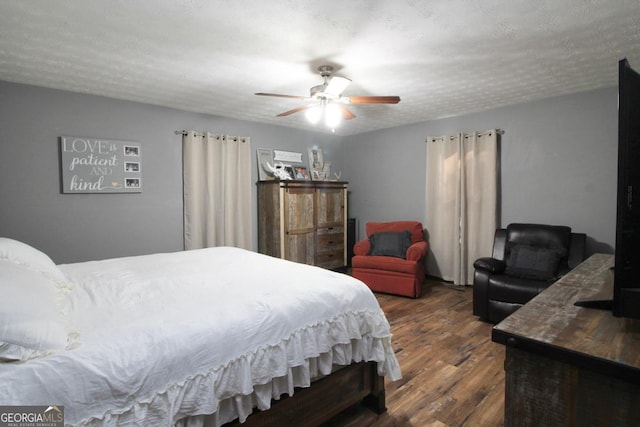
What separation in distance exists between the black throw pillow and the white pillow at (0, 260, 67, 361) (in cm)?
363

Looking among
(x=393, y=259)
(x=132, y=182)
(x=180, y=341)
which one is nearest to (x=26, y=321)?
(x=180, y=341)

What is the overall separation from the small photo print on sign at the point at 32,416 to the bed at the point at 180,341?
21mm

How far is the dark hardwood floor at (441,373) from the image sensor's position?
195 centimetres

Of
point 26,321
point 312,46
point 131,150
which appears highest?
point 312,46

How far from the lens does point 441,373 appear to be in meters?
2.41

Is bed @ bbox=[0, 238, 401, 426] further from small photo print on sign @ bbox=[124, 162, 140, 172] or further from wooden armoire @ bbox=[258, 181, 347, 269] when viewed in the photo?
wooden armoire @ bbox=[258, 181, 347, 269]

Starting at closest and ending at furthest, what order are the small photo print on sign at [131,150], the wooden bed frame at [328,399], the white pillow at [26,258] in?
the wooden bed frame at [328,399]
the white pillow at [26,258]
the small photo print on sign at [131,150]

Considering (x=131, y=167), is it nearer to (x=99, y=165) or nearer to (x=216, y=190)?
(x=99, y=165)

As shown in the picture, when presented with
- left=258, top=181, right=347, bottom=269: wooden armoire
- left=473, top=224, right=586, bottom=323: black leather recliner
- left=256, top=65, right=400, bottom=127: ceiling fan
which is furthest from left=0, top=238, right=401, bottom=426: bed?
left=258, top=181, right=347, bottom=269: wooden armoire

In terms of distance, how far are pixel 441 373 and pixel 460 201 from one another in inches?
107

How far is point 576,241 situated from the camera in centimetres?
340

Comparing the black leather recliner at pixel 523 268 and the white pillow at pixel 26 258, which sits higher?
the white pillow at pixel 26 258

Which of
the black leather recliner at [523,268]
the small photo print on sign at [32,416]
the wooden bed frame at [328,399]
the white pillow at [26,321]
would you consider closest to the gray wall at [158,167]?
the black leather recliner at [523,268]

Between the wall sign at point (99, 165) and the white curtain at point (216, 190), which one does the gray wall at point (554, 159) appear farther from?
the wall sign at point (99, 165)
